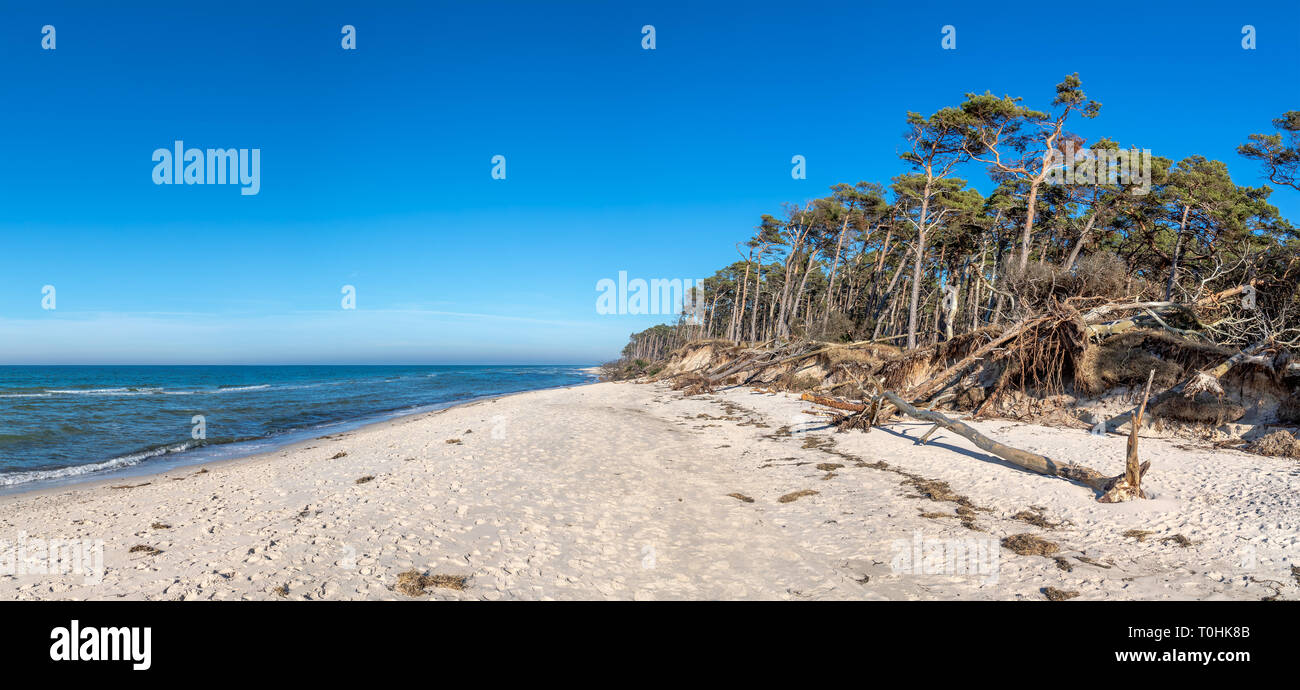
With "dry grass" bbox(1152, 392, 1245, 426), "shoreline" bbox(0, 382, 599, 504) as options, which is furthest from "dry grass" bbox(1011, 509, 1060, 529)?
"shoreline" bbox(0, 382, 599, 504)

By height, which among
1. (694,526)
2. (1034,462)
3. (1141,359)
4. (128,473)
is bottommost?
(128,473)

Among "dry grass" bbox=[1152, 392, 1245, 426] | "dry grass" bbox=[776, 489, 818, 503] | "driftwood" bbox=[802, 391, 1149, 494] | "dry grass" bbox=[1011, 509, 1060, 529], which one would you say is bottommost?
"dry grass" bbox=[776, 489, 818, 503]

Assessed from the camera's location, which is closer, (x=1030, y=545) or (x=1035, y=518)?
(x=1030, y=545)

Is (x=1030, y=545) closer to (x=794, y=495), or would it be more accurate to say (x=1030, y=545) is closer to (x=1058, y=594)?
(x=1058, y=594)

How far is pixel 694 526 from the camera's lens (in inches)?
283

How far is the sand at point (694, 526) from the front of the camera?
5156mm

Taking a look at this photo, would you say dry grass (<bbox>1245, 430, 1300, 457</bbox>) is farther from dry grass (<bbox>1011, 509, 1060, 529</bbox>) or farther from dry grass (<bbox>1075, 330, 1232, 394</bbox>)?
dry grass (<bbox>1011, 509, 1060, 529</bbox>)

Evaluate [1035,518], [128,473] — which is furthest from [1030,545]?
[128,473]

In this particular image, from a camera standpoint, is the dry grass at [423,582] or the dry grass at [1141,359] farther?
the dry grass at [1141,359]

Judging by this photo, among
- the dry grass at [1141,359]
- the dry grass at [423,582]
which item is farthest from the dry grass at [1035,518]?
the dry grass at [1141,359]

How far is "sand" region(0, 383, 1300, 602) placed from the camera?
5.16 meters

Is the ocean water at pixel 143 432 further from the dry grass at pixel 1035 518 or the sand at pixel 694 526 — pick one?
the dry grass at pixel 1035 518

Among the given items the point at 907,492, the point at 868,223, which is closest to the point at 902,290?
the point at 868,223

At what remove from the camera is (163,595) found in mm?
4984
